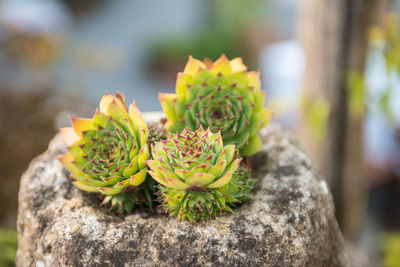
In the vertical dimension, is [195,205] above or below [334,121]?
above

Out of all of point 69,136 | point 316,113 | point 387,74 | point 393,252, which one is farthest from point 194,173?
point 393,252

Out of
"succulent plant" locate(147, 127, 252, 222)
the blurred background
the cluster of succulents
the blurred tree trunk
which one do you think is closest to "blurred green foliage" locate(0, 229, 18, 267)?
the blurred background

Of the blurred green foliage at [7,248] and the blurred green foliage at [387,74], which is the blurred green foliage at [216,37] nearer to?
the blurred green foliage at [387,74]

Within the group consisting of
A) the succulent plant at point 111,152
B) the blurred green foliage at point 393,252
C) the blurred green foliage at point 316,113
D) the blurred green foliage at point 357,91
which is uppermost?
the succulent plant at point 111,152

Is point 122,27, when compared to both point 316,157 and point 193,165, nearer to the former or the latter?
point 316,157

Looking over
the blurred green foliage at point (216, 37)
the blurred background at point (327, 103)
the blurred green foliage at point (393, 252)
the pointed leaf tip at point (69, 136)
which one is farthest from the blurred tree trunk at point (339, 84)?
the blurred green foliage at point (216, 37)

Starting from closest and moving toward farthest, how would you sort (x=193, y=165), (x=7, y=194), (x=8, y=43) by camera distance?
(x=193, y=165), (x=7, y=194), (x=8, y=43)

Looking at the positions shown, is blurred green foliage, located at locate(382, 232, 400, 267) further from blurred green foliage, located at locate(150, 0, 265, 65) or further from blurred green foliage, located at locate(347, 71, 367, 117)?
blurred green foliage, located at locate(150, 0, 265, 65)

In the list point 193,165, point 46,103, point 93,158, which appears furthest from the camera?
point 46,103

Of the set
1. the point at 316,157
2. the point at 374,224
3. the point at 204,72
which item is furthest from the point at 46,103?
the point at 374,224
